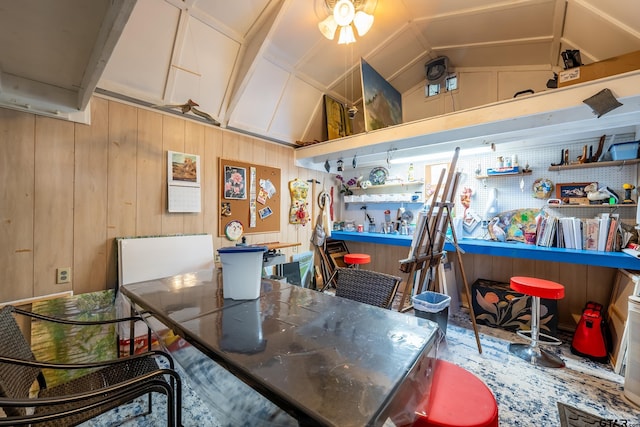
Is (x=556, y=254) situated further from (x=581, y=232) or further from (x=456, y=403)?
(x=456, y=403)

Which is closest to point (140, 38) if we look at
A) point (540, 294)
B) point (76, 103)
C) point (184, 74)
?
point (184, 74)

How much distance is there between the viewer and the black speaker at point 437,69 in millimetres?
3566

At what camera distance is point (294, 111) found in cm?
371

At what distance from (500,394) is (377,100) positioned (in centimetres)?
331

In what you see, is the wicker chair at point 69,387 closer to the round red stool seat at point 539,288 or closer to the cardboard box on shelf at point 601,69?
the round red stool seat at point 539,288

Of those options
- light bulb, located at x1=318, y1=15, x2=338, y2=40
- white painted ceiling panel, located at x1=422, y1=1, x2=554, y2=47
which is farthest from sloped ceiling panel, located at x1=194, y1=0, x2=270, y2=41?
white painted ceiling panel, located at x1=422, y1=1, x2=554, y2=47

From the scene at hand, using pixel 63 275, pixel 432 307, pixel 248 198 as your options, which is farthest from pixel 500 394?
pixel 63 275

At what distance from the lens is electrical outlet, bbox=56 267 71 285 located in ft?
6.91

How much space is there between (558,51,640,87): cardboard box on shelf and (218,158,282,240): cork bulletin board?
3200 mm

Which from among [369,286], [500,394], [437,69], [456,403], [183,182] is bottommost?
[500,394]

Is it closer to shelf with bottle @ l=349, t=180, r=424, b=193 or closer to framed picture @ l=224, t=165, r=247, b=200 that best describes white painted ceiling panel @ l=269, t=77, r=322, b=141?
framed picture @ l=224, t=165, r=247, b=200

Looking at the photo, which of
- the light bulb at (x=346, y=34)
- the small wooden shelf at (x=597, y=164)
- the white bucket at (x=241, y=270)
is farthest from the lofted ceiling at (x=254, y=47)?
the white bucket at (x=241, y=270)

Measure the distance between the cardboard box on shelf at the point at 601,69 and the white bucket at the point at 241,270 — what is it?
2704mm

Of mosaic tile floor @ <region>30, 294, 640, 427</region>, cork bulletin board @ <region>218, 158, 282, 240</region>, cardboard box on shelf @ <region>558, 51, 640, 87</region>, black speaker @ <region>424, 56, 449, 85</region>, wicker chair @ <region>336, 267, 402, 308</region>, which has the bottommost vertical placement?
mosaic tile floor @ <region>30, 294, 640, 427</region>
